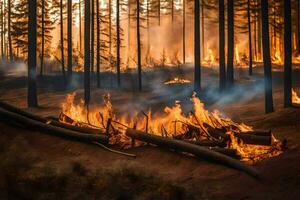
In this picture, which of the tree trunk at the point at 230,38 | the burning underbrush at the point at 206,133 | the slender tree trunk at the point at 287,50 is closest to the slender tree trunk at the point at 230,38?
the tree trunk at the point at 230,38

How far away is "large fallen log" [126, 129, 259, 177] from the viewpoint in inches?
347

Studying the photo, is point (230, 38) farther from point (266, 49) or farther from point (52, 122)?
point (52, 122)

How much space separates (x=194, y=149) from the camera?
9602 mm

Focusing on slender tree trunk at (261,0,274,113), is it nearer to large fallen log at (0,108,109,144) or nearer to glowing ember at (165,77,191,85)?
large fallen log at (0,108,109,144)

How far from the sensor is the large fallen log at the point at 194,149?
28.9 ft

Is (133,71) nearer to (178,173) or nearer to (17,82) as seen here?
(17,82)

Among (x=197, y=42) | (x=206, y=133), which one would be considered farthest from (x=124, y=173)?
(x=197, y=42)

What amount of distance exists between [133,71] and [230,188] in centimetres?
3554

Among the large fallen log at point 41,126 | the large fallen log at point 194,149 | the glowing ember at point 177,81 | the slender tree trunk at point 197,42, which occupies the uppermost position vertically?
the slender tree trunk at point 197,42

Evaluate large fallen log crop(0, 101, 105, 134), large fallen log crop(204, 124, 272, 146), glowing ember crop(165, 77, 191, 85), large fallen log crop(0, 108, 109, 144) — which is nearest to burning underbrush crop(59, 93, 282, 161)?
large fallen log crop(204, 124, 272, 146)

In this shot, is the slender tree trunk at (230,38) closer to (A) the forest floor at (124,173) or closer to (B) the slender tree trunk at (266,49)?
(B) the slender tree trunk at (266,49)

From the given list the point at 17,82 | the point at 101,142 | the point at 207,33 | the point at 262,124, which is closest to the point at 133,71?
the point at 17,82

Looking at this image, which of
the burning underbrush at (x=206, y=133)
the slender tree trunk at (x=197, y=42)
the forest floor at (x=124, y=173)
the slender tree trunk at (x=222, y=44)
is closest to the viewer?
the forest floor at (x=124, y=173)

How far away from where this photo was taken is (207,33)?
63.2 metres
